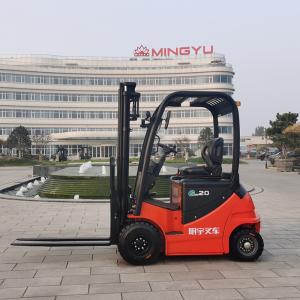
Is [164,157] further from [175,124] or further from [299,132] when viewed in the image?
[175,124]

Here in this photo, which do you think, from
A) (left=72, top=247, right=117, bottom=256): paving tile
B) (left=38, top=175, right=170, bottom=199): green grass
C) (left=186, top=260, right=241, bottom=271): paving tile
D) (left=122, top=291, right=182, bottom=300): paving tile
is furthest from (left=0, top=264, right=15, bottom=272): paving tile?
(left=38, top=175, right=170, bottom=199): green grass

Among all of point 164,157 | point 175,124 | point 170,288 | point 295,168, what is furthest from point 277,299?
point 175,124

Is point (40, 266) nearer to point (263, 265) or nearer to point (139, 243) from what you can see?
point (139, 243)

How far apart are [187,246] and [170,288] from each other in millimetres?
1213

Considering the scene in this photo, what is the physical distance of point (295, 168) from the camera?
34.7 m

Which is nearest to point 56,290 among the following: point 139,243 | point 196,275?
point 139,243

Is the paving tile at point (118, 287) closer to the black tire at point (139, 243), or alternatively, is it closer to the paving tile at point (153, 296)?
the paving tile at point (153, 296)

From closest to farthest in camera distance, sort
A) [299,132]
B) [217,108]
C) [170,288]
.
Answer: [170,288], [217,108], [299,132]

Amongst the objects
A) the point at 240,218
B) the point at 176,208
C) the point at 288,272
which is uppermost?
the point at 176,208

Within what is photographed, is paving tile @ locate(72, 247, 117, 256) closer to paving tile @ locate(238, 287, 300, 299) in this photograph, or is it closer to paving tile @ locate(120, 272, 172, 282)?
paving tile @ locate(120, 272, 172, 282)

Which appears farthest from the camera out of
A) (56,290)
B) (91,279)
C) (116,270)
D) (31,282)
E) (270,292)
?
(116,270)

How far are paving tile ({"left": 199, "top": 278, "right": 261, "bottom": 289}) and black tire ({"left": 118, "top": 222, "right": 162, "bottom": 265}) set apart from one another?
974mm

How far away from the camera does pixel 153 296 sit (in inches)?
203

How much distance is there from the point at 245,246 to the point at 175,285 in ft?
5.14
